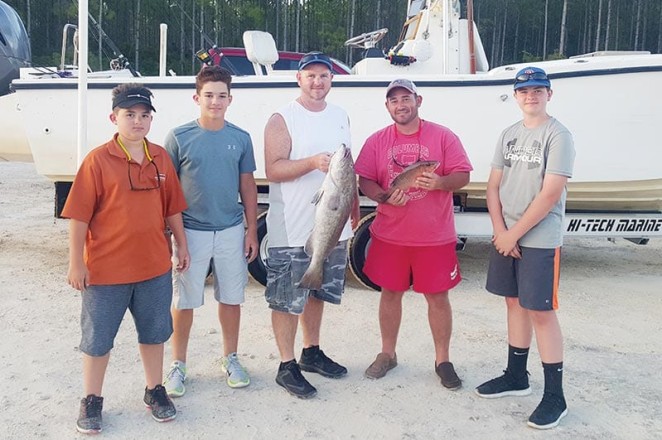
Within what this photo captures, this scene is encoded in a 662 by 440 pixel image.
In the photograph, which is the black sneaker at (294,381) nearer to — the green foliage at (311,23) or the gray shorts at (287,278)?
the gray shorts at (287,278)

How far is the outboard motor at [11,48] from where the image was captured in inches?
246

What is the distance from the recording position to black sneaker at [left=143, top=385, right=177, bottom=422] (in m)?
3.31

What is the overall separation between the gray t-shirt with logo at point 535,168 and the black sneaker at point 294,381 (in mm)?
1506

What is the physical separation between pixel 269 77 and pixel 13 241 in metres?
4.19

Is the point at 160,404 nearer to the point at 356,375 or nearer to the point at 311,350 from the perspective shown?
the point at 311,350

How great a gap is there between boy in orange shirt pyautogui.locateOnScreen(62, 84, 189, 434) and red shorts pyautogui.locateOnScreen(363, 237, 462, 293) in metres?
1.34

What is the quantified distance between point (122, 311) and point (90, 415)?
22.1 inches

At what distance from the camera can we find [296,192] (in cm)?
364

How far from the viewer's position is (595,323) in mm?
5121

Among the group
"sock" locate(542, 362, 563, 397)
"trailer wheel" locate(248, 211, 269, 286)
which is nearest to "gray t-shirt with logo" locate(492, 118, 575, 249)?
"sock" locate(542, 362, 563, 397)

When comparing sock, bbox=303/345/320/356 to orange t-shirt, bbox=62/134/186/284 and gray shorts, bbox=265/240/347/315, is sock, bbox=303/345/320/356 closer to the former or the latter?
gray shorts, bbox=265/240/347/315

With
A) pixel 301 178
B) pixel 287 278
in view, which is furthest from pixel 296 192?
pixel 287 278

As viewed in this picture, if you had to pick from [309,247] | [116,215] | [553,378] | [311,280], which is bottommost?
[553,378]

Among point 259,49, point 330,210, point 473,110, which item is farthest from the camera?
point 259,49
